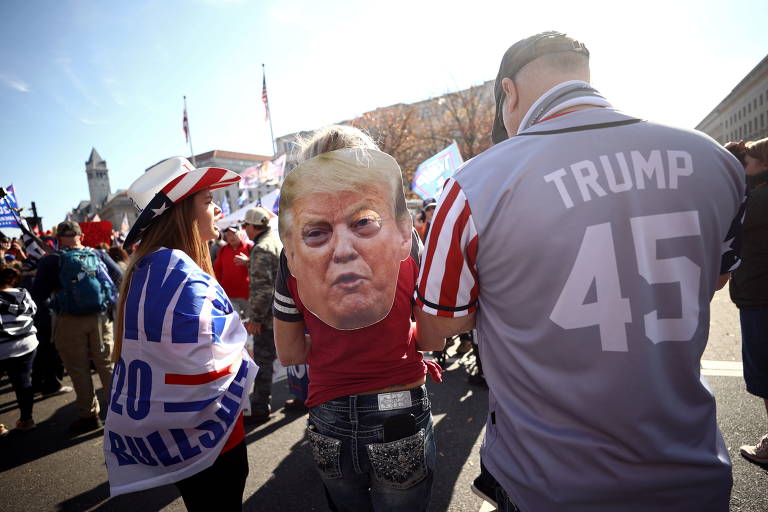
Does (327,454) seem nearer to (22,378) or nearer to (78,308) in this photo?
(78,308)

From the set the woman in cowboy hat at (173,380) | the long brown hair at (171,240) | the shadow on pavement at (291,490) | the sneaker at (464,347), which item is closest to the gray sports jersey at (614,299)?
the woman in cowboy hat at (173,380)

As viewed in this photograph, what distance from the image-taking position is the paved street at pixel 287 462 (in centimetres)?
275

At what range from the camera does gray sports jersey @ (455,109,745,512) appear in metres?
1.02

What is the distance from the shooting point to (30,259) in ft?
22.3

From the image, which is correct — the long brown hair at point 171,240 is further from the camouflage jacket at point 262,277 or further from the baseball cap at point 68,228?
the baseball cap at point 68,228

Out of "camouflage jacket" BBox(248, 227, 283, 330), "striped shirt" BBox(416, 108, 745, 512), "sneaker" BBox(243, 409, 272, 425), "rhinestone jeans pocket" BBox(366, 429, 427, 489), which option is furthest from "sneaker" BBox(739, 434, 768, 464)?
"sneaker" BBox(243, 409, 272, 425)

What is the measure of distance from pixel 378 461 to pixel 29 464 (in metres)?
4.22

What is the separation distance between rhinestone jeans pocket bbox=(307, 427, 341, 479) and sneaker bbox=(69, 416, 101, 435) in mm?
4160

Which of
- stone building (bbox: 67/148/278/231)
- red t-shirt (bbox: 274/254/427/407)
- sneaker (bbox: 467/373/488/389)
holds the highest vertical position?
stone building (bbox: 67/148/278/231)

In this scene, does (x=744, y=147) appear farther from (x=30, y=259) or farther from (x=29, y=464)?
(x=30, y=259)

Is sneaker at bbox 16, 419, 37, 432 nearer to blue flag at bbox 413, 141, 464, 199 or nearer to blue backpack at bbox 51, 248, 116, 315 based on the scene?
blue backpack at bbox 51, 248, 116, 315

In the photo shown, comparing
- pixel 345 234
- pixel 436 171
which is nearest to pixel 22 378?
pixel 345 234

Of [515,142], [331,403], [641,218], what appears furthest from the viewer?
[331,403]

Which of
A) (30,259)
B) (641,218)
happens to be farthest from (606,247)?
(30,259)
